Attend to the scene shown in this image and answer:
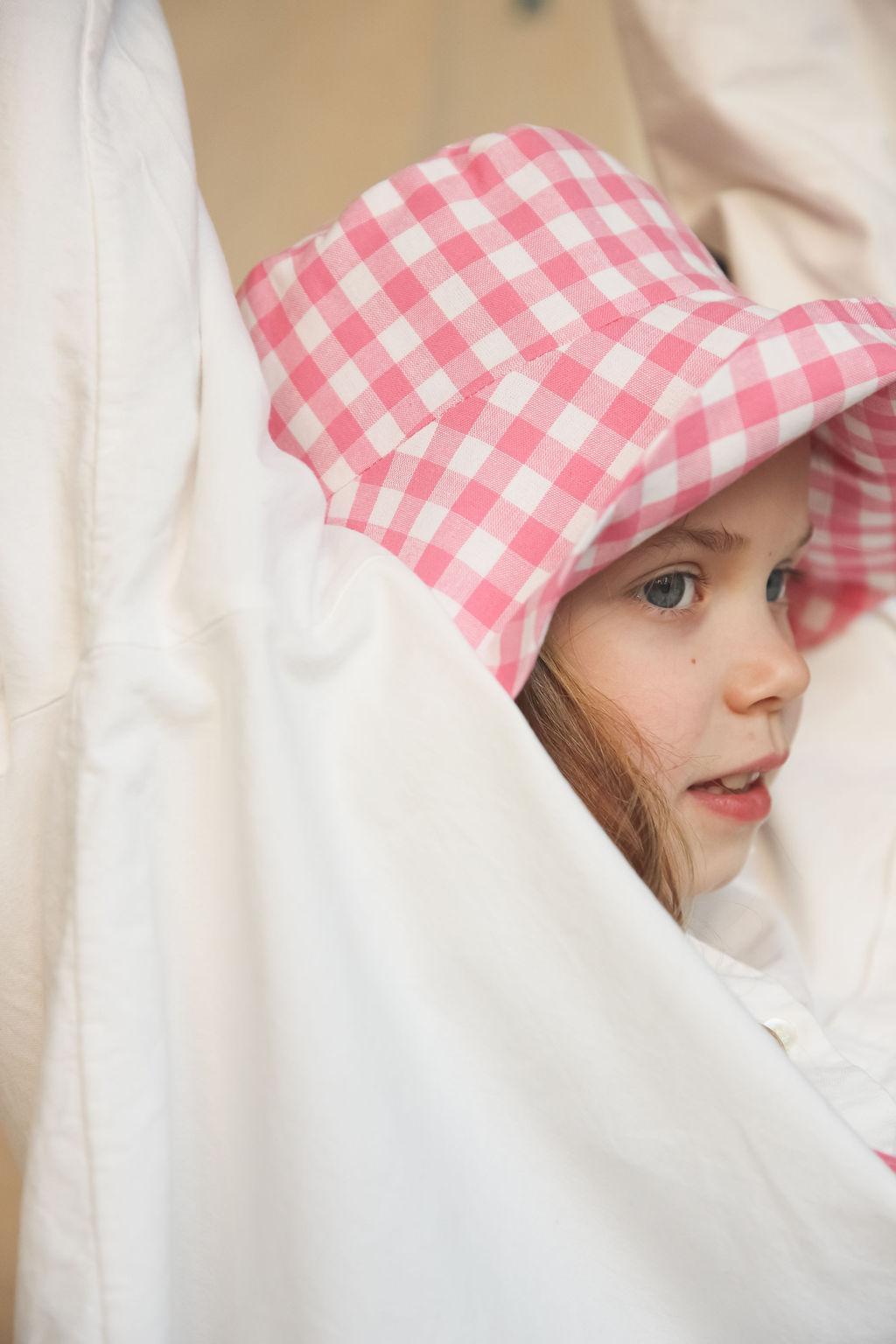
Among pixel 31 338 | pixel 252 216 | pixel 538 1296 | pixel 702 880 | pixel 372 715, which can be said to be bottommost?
pixel 538 1296

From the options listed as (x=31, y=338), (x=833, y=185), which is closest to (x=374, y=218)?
(x=31, y=338)

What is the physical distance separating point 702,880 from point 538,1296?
26 cm

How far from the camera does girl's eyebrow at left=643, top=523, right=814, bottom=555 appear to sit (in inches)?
24.4

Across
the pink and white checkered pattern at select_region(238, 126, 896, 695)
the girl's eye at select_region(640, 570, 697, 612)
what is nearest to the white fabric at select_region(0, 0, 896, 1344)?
the pink and white checkered pattern at select_region(238, 126, 896, 695)

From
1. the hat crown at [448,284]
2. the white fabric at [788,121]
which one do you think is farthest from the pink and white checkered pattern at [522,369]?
the white fabric at [788,121]

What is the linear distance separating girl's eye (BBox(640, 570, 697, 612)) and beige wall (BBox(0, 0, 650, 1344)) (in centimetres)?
62

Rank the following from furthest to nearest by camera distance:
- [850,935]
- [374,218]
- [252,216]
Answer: [252,216], [850,935], [374,218]

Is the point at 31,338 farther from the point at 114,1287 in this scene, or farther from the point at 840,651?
the point at 840,651

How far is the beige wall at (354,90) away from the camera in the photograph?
1.12m

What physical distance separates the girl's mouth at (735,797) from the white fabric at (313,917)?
20cm

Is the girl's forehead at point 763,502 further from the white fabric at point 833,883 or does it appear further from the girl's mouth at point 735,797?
the white fabric at point 833,883

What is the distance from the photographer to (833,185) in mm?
858

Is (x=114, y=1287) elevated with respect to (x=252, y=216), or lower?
lower

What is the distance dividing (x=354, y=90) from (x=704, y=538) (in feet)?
2.51
